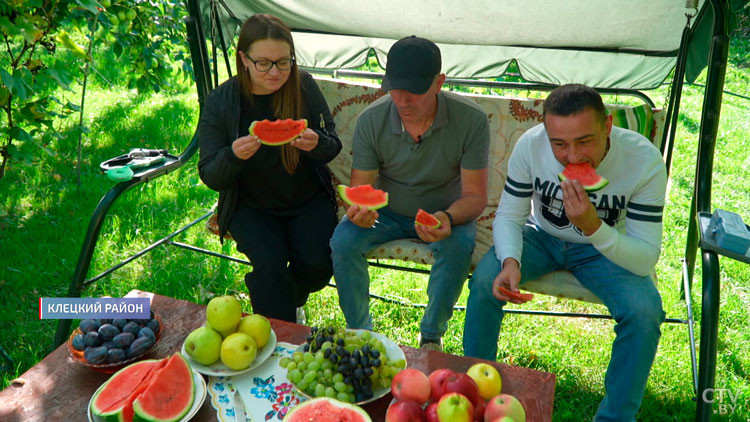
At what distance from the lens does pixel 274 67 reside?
9.89 ft

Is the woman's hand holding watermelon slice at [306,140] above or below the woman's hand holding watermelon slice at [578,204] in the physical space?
above

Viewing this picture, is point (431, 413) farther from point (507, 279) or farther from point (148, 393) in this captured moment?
point (507, 279)

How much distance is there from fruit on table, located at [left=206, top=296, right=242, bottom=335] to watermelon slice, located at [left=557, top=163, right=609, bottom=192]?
1.43 meters

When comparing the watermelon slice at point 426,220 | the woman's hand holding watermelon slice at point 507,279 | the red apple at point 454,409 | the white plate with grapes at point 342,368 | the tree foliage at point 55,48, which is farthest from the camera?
the tree foliage at point 55,48

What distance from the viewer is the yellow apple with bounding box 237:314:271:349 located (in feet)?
7.43

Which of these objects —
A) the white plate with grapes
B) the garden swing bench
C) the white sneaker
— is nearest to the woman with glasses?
the white sneaker

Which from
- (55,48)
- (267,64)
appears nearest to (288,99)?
(267,64)

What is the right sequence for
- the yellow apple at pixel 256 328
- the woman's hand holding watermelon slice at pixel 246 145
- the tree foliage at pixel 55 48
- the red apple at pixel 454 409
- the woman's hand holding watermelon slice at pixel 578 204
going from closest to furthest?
the red apple at pixel 454 409 → the yellow apple at pixel 256 328 → the woman's hand holding watermelon slice at pixel 578 204 → the woman's hand holding watermelon slice at pixel 246 145 → the tree foliage at pixel 55 48

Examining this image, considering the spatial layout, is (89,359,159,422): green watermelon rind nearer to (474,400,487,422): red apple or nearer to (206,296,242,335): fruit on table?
(206,296,242,335): fruit on table

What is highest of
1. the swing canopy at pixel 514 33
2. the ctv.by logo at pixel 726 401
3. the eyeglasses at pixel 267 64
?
the swing canopy at pixel 514 33

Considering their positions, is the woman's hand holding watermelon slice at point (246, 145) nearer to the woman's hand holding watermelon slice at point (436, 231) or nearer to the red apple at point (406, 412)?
the woman's hand holding watermelon slice at point (436, 231)

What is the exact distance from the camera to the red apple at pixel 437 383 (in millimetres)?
1930

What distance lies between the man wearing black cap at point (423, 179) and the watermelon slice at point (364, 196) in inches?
1.5

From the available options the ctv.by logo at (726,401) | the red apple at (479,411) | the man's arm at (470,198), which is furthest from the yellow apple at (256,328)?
the ctv.by logo at (726,401)
